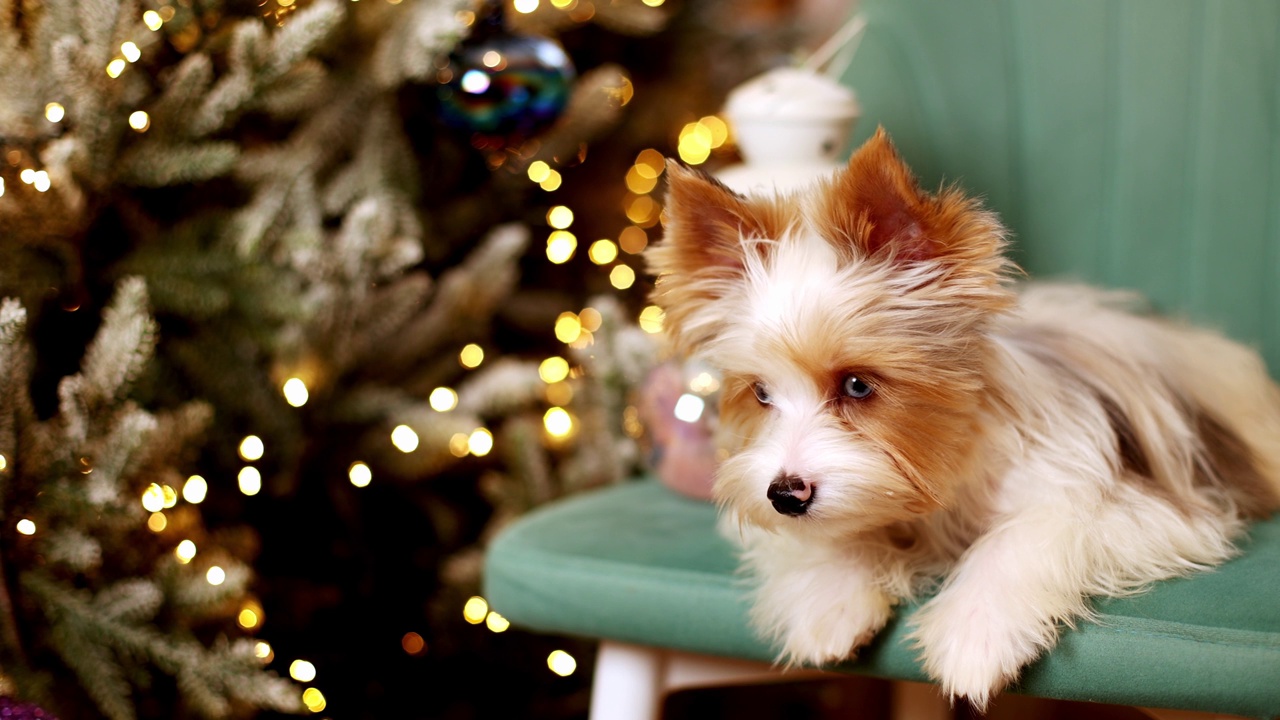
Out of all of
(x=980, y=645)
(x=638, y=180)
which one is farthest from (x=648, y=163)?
(x=980, y=645)

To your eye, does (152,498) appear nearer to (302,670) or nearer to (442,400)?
(302,670)

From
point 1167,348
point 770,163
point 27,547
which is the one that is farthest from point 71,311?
point 1167,348

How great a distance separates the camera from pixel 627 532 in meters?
1.45

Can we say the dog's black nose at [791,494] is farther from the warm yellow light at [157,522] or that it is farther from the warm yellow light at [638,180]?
the warm yellow light at [638,180]

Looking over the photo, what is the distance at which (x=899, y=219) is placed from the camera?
3.65ft

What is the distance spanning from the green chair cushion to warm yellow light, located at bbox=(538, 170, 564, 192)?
741 mm

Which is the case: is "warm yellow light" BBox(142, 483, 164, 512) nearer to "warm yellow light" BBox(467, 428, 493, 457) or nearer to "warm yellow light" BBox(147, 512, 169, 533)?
"warm yellow light" BBox(147, 512, 169, 533)

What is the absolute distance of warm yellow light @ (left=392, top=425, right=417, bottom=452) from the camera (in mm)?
1859

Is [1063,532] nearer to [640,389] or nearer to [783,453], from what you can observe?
[783,453]

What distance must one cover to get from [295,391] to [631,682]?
0.75 metres

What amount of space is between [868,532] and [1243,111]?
3.34 ft

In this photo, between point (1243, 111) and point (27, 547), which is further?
point (1243, 111)

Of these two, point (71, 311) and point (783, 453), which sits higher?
point (783, 453)

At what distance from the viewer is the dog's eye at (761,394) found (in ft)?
3.93
